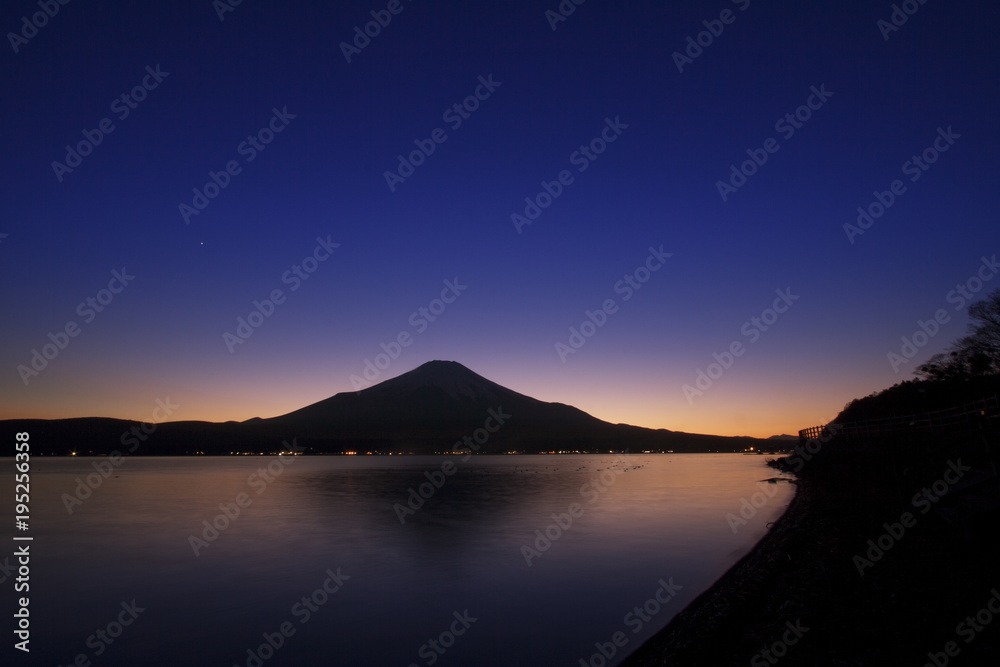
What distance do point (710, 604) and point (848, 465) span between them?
1245 inches

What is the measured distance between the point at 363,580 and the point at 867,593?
1142cm

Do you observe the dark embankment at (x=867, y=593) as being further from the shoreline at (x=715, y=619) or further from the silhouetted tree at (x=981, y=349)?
the silhouetted tree at (x=981, y=349)

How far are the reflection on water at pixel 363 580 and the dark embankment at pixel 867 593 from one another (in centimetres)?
165

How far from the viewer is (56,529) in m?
25.2

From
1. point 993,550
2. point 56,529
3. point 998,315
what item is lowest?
point 56,529

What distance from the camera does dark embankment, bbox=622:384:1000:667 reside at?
799 cm

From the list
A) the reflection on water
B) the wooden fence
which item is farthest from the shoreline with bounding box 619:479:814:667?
the wooden fence

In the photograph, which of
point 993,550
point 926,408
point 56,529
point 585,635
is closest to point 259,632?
point 585,635

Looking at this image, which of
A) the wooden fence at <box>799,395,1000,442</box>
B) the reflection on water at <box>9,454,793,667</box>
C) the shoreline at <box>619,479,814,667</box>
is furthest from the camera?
the wooden fence at <box>799,395,1000,442</box>

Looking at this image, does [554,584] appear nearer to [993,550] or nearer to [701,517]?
[993,550]

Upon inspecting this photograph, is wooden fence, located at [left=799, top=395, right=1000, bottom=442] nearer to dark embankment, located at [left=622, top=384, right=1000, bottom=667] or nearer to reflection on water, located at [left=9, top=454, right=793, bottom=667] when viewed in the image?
dark embankment, located at [left=622, top=384, right=1000, bottom=667]

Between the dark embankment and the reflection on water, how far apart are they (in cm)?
165

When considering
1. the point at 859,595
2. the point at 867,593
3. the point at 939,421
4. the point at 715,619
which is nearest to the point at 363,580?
the point at 715,619

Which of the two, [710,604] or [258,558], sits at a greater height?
[710,604]
